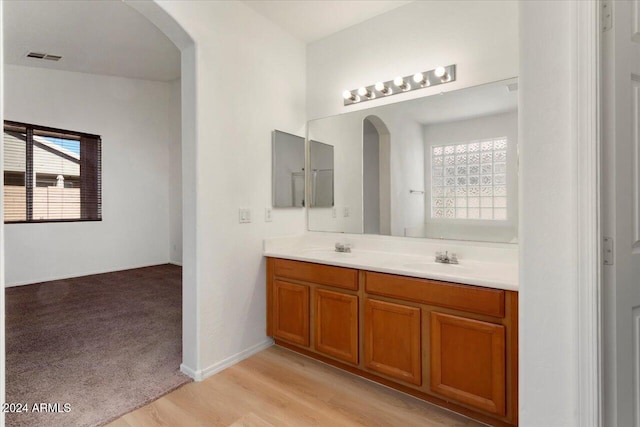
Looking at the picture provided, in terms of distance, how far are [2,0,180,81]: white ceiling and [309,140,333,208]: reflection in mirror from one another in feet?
7.36

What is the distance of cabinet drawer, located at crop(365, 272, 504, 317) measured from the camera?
5.34ft

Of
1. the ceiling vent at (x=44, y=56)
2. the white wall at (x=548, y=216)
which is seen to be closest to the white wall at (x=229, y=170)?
the white wall at (x=548, y=216)

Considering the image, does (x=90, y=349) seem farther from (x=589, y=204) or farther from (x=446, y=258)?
(x=589, y=204)

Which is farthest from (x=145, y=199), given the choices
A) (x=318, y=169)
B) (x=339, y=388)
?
(x=339, y=388)

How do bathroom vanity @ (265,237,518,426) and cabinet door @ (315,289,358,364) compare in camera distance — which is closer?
bathroom vanity @ (265,237,518,426)

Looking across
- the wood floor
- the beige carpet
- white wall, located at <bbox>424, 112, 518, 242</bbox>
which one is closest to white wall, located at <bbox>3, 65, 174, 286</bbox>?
the beige carpet

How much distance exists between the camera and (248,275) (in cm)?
252

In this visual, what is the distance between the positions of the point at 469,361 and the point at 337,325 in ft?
2.81

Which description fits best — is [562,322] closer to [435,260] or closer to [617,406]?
[617,406]

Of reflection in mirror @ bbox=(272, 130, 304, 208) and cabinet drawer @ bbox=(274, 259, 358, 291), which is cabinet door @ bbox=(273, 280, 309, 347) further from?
reflection in mirror @ bbox=(272, 130, 304, 208)

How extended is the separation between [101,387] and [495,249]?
2633 mm

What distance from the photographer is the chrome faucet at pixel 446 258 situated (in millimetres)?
2191

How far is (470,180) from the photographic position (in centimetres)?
219

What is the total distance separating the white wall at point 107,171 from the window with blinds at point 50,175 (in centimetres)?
11
